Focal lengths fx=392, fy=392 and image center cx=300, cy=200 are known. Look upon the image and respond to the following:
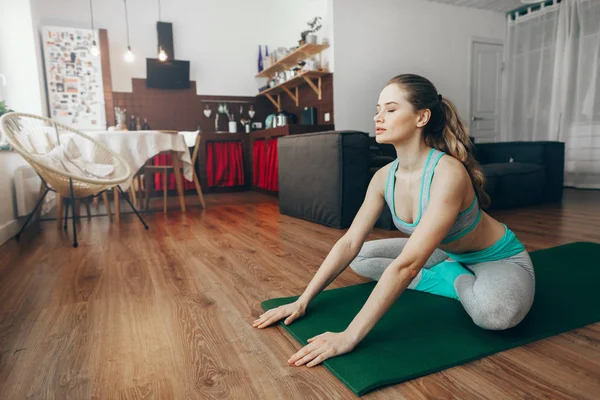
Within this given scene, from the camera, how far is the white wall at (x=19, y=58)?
164 inches

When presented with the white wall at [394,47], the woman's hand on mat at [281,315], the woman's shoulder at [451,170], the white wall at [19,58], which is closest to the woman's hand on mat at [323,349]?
the woman's hand on mat at [281,315]

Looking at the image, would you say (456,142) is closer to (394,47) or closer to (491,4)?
(394,47)

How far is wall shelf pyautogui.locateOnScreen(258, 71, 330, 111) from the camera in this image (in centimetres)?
470

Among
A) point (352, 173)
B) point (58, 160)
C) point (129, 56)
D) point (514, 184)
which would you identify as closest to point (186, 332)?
point (352, 173)

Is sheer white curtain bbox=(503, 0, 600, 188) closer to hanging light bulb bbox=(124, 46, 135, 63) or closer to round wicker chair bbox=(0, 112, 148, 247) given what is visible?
round wicker chair bbox=(0, 112, 148, 247)

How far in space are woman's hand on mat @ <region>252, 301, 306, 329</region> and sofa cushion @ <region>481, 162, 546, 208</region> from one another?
8.95 feet

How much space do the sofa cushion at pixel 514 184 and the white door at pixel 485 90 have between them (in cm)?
227

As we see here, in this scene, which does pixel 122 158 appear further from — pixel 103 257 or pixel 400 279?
pixel 400 279

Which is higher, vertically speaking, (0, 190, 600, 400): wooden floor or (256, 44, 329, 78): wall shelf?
(256, 44, 329, 78): wall shelf

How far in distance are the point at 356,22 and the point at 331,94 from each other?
0.93 meters

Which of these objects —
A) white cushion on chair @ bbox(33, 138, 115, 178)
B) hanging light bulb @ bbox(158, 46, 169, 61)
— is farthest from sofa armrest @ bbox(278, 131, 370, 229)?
hanging light bulb @ bbox(158, 46, 169, 61)

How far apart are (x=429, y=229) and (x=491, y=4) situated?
5763mm

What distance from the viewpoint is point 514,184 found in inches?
141

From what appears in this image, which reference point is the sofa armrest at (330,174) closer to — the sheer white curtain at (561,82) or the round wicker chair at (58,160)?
the round wicker chair at (58,160)
